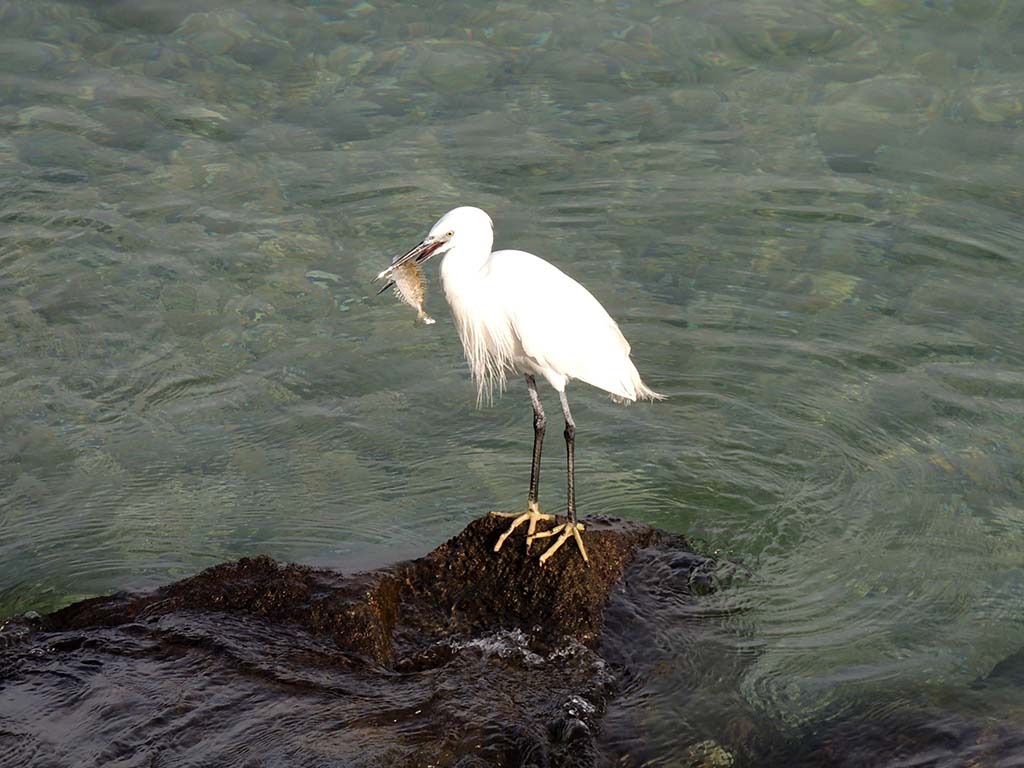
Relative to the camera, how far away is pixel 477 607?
4547 mm

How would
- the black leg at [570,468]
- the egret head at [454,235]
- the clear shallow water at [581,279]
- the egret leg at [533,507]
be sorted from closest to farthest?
the egret head at [454,235] < the egret leg at [533,507] < the black leg at [570,468] < the clear shallow water at [581,279]

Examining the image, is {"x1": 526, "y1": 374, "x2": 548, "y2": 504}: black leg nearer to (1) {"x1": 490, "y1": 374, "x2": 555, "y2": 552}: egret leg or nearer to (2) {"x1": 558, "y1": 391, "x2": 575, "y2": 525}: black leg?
(1) {"x1": 490, "y1": 374, "x2": 555, "y2": 552}: egret leg

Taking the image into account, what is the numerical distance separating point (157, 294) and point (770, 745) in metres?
4.88

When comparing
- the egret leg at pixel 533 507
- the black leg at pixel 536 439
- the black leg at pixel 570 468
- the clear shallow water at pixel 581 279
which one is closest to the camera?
the egret leg at pixel 533 507

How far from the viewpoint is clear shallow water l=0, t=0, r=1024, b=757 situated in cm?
549

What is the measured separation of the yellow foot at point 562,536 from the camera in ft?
15.0

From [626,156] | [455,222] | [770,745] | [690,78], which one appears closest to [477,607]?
[770,745]

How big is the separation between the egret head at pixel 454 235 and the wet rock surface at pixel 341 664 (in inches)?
43.7

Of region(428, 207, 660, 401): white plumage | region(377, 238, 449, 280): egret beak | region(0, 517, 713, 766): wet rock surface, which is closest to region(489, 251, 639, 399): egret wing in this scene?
region(428, 207, 660, 401): white plumage

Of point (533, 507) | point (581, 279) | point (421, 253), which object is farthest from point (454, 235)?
point (581, 279)

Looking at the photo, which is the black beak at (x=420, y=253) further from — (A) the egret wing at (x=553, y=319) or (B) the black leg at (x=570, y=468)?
A: (B) the black leg at (x=570, y=468)

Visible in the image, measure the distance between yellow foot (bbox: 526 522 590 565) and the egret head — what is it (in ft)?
3.82

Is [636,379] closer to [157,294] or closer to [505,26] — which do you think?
[157,294]

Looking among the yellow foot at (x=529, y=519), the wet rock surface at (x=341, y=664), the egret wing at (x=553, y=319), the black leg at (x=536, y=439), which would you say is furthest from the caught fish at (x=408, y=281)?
the wet rock surface at (x=341, y=664)
